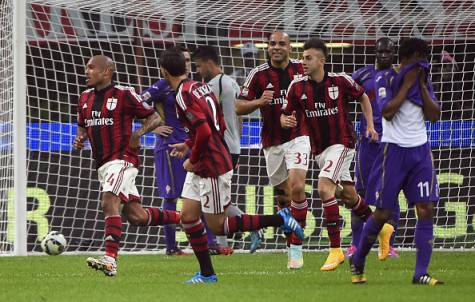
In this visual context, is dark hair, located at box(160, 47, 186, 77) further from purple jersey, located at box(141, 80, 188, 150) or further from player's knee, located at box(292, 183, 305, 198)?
purple jersey, located at box(141, 80, 188, 150)

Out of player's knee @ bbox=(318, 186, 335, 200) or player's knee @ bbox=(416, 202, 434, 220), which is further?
player's knee @ bbox=(318, 186, 335, 200)

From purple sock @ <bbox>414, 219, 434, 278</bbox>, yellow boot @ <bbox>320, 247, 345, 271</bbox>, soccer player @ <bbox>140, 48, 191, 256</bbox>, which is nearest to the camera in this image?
purple sock @ <bbox>414, 219, 434, 278</bbox>

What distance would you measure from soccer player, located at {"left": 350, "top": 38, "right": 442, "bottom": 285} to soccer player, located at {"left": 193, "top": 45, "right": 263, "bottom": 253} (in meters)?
4.07

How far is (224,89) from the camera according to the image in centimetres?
1248

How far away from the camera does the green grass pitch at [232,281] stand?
7636 millimetres

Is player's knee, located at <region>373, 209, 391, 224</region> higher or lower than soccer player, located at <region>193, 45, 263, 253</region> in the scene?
lower

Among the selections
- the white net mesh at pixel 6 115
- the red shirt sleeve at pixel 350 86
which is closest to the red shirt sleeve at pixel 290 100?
the red shirt sleeve at pixel 350 86

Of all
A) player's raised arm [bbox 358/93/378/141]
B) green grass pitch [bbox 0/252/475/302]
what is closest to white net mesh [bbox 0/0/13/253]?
green grass pitch [bbox 0/252/475/302]

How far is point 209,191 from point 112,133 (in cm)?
160

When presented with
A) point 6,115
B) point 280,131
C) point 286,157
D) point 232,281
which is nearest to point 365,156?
point 280,131

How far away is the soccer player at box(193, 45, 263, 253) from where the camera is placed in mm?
12055

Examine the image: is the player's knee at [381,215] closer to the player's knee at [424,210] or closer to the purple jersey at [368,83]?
the player's knee at [424,210]

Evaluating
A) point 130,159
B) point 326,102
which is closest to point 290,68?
point 326,102

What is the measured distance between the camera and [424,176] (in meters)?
8.03
